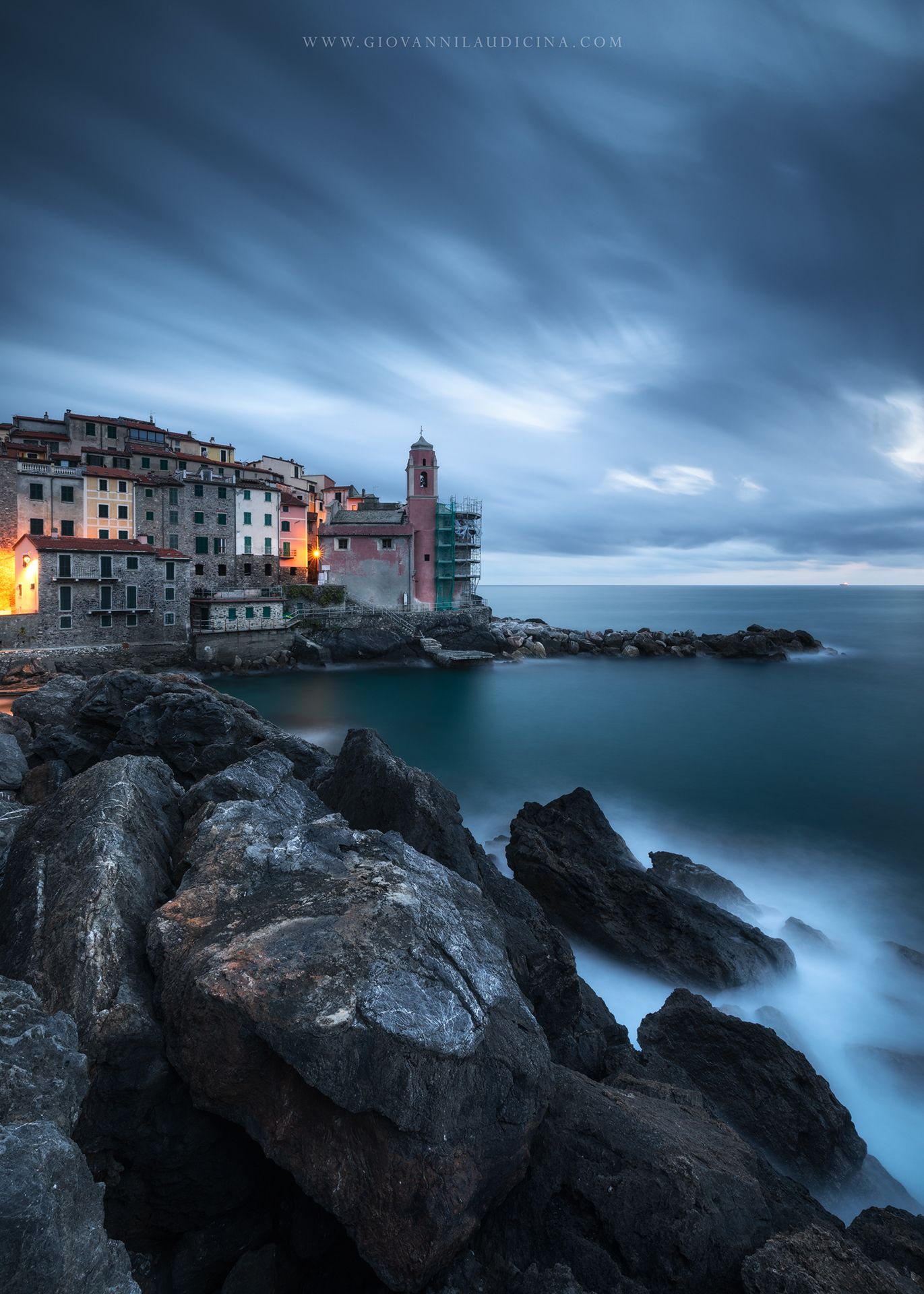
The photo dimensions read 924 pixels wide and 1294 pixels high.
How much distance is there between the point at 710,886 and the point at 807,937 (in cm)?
203

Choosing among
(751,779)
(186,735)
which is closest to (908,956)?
(751,779)

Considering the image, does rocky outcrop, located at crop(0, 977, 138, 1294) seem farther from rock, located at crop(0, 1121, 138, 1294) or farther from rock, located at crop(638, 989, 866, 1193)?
rock, located at crop(638, 989, 866, 1193)

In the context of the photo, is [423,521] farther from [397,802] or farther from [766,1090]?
[766,1090]

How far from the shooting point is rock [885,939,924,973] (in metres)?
12.0

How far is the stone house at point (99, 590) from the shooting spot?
1506 inches

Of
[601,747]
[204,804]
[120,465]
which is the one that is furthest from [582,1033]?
[120,465]

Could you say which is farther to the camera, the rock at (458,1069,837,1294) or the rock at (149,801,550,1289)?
the rock at (458,1069,837,1294)

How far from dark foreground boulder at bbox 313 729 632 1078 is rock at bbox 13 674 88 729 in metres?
9.96

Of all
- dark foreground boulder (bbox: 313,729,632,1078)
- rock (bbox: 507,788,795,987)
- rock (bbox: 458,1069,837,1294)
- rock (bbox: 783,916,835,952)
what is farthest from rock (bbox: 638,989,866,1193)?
rock (bbox: 783,916,835,952)

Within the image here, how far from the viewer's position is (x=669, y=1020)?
27.9 ft

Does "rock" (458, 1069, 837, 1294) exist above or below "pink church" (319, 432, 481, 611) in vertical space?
below

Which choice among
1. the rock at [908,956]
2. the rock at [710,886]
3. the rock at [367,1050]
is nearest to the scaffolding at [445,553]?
the rock at [710,886]

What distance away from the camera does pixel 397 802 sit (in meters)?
9.50

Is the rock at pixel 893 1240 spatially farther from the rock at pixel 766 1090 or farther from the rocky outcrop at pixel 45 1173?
the rocky outcrop at pixel 45 1173
